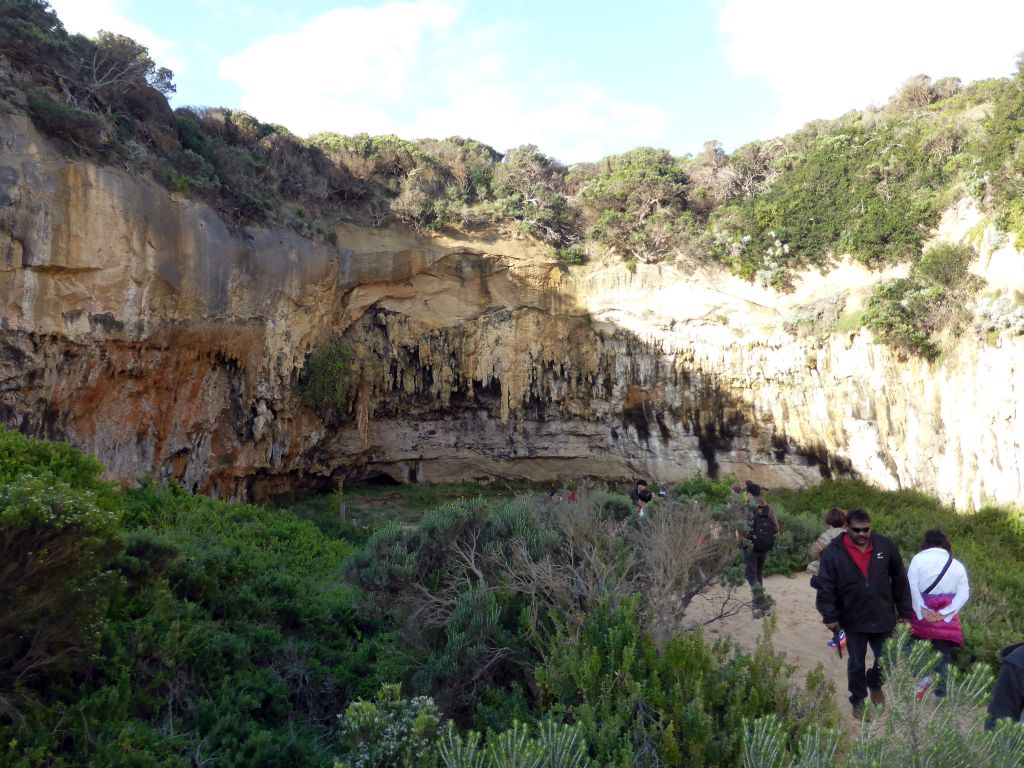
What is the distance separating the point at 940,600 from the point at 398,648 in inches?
176

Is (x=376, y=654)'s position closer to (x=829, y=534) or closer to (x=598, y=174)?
(x=829, y=534)

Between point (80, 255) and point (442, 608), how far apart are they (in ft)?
40.9

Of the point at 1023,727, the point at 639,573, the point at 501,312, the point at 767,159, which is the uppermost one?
the point at 767,159

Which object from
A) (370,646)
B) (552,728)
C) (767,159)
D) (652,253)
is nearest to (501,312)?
(652,253)

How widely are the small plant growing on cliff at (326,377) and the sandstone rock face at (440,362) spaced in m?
0.40

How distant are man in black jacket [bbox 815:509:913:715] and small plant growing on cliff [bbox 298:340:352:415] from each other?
1669 cm

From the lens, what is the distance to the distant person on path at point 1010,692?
2.70 meters

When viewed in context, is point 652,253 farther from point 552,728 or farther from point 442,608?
point 552,728

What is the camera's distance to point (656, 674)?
13.2 feet

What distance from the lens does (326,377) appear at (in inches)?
758

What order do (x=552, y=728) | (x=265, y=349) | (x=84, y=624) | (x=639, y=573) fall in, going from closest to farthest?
(x=552, y=728), (x=84, y=624), (x=639, y=573), (x=265, y=349)

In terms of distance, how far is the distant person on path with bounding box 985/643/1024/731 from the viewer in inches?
106

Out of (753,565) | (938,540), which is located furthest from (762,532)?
(938,540)

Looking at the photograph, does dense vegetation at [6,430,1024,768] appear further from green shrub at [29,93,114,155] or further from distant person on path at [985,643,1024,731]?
green shrub at [29,93,114,155]
